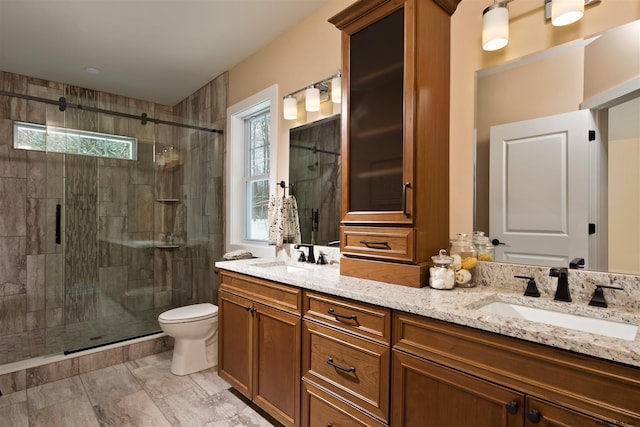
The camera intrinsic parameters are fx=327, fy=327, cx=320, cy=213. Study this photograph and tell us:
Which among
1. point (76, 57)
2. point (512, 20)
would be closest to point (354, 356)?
point (512, 20)

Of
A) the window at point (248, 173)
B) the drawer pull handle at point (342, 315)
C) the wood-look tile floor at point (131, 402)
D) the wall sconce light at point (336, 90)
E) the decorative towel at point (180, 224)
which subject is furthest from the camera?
the decorative towel at point (180, 224)

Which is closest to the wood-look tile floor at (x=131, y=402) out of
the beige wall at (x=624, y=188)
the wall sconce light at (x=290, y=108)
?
the beige wall at (x=624, y=188)

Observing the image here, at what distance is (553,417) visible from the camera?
89 cm

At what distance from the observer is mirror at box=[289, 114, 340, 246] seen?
7.25ft

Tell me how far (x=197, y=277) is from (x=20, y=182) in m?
2.01

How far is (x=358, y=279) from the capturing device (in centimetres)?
167

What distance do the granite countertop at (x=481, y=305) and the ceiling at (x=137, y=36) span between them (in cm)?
196

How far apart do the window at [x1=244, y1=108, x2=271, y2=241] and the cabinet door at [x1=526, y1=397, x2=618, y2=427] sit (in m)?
2.43

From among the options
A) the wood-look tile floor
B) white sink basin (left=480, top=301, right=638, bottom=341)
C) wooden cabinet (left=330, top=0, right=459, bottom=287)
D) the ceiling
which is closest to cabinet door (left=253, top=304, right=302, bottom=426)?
the wood-look tile floor

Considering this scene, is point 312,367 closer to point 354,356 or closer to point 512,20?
point 354,356

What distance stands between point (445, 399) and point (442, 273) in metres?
0.50

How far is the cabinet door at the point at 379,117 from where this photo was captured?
59.6 inches

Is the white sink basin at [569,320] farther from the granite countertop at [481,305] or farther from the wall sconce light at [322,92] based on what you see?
the wall sconce light at [322,92]

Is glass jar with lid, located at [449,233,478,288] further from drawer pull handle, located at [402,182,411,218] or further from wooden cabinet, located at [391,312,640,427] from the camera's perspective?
wooden cabinet, located at [391,312,640,427]
